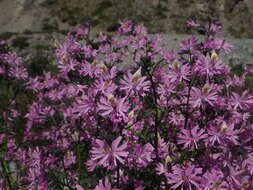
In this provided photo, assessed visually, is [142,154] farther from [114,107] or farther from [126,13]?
[126,13]

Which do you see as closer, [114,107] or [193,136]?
[114,107]

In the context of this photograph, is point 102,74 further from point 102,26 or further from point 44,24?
point 44,24

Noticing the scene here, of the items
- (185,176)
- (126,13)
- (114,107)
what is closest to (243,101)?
(185,176)

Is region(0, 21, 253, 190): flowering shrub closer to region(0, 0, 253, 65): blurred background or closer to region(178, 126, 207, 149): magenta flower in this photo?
region(178, 126, 207, 149): magenta flower

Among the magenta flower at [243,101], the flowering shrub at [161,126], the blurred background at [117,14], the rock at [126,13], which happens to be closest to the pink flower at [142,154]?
the flowering shrub at [161,126]

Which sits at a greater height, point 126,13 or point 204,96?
point 204,96

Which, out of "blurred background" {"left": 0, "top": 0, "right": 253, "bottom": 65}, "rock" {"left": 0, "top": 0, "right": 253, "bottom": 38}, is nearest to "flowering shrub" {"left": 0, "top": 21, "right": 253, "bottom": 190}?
"blurred background" {"left": 0, "top": 0, "right": 253, "bottom": 65}

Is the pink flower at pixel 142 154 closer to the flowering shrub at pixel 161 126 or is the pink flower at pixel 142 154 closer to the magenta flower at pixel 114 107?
the flowering shrub at pixel 161 126

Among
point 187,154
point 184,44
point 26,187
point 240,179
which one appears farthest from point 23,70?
point 240,179

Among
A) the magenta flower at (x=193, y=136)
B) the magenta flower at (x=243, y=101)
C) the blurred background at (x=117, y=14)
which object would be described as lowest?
the blurred background at (x=117, y=14)
